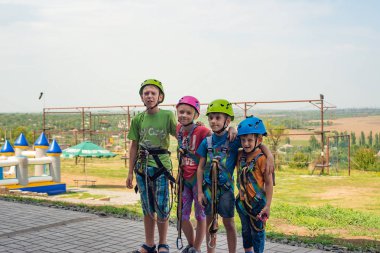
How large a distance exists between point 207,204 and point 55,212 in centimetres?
412

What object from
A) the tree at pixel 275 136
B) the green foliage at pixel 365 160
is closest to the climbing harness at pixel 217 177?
the tree at pixel 275 136

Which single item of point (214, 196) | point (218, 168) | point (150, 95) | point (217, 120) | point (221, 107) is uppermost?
point (150, 95)

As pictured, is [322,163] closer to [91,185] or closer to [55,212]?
[91,185]

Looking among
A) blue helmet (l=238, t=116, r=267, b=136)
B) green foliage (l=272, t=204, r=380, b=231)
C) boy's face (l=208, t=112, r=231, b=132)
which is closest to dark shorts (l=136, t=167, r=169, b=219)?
boy's face (l=208, t=112, r=231, b=132)

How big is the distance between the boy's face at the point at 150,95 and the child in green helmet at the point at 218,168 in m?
0.71

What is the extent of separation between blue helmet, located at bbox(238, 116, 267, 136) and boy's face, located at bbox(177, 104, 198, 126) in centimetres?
55

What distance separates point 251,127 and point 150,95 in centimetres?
117

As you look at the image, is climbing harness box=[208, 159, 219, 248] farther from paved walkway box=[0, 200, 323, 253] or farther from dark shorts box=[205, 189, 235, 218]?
paved walkway box=[0, 200, 323, 253]

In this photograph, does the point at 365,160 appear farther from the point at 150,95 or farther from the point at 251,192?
the point at 251,192

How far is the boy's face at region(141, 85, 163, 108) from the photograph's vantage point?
5.02 meters

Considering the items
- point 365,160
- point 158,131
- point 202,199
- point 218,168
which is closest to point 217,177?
point 218,168

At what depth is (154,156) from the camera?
5023mm

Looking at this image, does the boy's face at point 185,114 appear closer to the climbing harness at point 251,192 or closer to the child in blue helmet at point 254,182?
the child in blue helmet at point 254,182

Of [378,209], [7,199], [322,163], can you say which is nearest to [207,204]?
[7,199]
